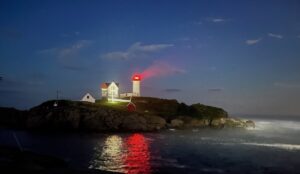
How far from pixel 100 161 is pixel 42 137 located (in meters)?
33.7

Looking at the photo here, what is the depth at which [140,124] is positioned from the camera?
317ft

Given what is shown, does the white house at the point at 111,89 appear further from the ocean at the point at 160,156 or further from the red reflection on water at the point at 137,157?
the red reflection on water at the point at 137,157

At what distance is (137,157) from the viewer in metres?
52.2

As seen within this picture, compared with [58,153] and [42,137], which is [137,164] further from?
[42,137]

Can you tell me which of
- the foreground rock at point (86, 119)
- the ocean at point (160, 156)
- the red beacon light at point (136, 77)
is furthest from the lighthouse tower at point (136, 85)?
the ocean at point (160, 156)

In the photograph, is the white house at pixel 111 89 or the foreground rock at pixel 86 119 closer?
the foreground rock at pixel 86 119

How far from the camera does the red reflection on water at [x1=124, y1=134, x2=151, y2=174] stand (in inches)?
1676

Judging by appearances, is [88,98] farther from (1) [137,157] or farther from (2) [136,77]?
(1) [137,157]

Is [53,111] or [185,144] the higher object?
[53,111]

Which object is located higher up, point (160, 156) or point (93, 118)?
point (93, 118)

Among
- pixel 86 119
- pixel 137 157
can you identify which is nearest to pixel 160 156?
pixel 137 157

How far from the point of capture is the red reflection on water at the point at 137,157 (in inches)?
1676

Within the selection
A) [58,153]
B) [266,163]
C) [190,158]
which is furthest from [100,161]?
[266,163]

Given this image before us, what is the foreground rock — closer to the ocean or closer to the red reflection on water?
the ocean
